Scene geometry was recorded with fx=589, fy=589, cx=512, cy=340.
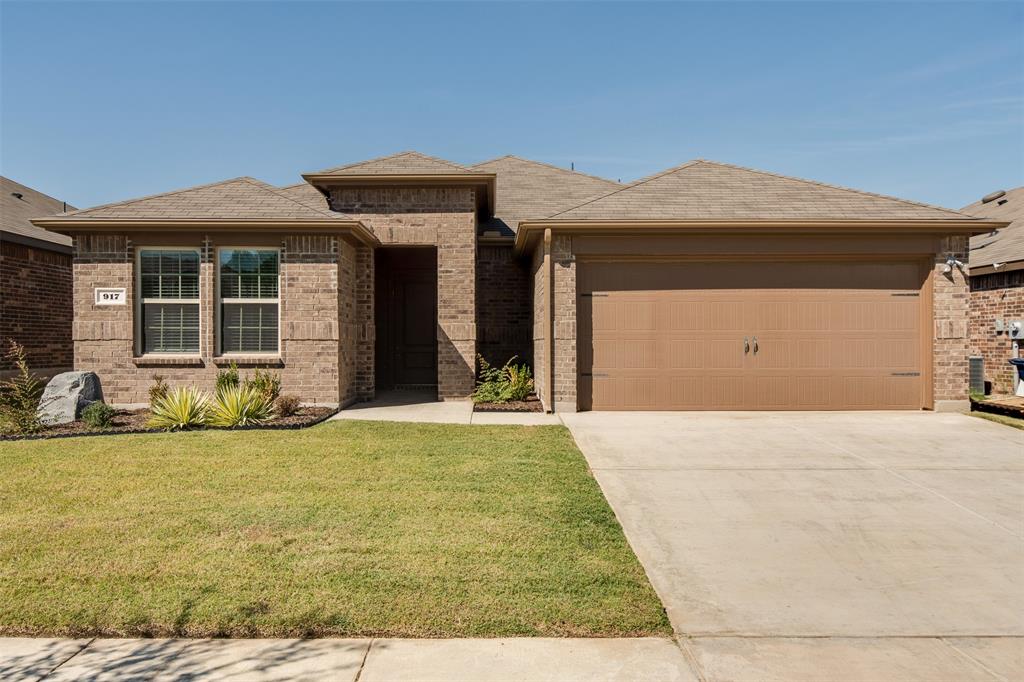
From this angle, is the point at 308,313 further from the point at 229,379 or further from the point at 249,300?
the point at 229,379

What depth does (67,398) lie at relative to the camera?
9.60 meters

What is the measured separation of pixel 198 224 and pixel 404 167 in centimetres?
423

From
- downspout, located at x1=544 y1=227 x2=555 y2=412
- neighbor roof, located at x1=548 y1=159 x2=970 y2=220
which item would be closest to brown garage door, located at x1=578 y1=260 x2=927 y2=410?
downspout, located at x1=544 y1=227 x2=555 y2=412

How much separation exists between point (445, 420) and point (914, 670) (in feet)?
24.9

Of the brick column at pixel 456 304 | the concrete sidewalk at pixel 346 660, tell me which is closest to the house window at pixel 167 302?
the brick column at pixel 456 304

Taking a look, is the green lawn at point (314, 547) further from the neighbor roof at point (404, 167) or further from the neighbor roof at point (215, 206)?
the neighbor roof at point (404, 167)

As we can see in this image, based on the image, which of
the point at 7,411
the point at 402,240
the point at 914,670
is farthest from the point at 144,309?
the point at 914,670

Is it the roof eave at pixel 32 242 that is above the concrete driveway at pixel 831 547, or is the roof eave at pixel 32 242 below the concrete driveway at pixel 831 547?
above

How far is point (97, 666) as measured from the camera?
2.91 m

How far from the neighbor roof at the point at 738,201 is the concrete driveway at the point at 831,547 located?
4.18 meters

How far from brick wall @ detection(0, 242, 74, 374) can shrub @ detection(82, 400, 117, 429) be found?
17.4 ft

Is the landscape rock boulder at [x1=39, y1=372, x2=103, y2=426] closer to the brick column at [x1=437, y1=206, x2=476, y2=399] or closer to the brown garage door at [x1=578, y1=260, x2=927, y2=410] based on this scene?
the brick column at [x1=437, y1=206, x2=476, y2=399]

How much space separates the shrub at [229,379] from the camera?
1029cm

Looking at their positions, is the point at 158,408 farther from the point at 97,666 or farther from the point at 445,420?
the point at 97,666
